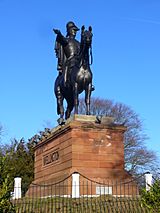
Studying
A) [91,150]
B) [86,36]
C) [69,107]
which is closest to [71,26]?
[86,36]

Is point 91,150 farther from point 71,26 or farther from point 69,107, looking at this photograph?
point 71,26

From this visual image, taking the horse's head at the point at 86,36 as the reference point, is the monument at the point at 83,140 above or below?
below

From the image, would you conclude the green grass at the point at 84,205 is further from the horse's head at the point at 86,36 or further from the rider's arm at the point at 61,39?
the rider's arm at the point at 61,39

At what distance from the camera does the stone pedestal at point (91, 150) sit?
1570 cm

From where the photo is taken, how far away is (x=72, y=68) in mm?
17859

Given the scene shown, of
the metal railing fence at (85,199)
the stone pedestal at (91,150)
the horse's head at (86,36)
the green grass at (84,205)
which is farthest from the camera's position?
the horse's head at (86,36)

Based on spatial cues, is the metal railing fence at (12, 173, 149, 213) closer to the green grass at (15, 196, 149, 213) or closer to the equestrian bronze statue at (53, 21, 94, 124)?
the green grass at (15, 196, 149, 213)

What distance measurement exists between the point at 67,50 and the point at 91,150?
500 centimetres

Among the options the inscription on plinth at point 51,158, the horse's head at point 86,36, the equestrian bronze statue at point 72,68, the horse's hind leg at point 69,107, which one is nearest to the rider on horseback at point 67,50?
the equestrian bronze statue at point 72,68

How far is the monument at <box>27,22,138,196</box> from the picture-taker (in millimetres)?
15758

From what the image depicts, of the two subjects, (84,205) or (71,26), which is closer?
(84,205)

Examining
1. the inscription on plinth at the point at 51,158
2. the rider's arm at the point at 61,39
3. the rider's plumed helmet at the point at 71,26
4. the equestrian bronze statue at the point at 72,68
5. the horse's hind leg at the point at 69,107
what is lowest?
the inscription on plinth at the point at 51,158

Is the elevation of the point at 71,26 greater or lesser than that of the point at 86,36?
greater

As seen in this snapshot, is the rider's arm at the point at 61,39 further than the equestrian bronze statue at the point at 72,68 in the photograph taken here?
Yes
